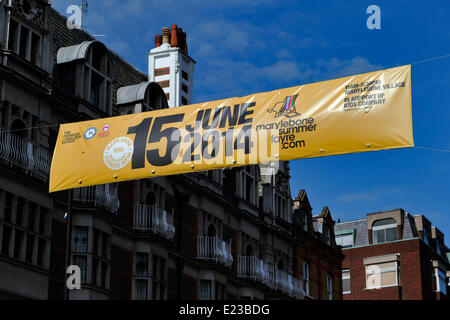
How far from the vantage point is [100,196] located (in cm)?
3017

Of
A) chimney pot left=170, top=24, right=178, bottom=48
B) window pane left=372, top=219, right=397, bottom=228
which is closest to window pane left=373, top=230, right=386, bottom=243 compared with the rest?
window pane left=372, top=219, right=397, bottom=228

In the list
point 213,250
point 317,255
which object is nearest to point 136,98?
point 213,250

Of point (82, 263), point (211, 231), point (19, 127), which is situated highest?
point (19, 127)

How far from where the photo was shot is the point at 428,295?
66688 millimetres

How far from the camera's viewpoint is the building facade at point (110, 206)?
2730 cm

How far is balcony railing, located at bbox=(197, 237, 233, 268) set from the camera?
122ft

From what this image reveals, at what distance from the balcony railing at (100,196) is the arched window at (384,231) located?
4234 centimetres

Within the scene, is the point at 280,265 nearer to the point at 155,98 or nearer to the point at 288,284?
the point at 288,284

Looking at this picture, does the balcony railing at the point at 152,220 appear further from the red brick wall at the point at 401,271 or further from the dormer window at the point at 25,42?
the red brick wall at the point at 401,271

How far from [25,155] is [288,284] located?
20.8 metres

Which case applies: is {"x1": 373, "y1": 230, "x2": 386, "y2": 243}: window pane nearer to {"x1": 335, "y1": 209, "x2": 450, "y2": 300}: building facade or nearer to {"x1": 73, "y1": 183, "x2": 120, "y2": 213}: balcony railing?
{"x1": 335, "y1": 209, "x2": 450, "y2": 300}: building facade
